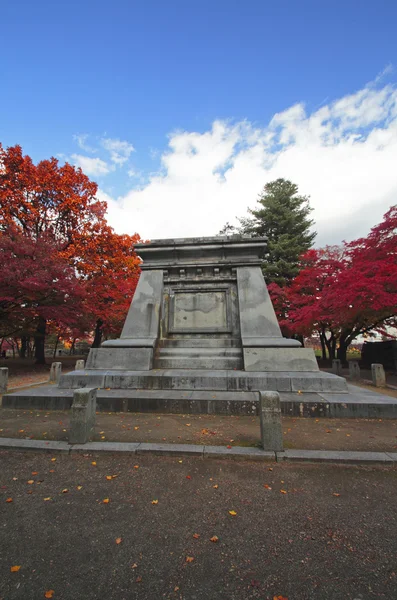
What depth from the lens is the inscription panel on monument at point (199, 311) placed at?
8.96 meters

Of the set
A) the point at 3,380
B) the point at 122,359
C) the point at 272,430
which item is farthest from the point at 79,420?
the point at 3,380

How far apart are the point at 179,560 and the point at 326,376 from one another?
19.5 feet

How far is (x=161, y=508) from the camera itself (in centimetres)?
291

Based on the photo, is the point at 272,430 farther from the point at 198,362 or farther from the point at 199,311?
the point at 199,311

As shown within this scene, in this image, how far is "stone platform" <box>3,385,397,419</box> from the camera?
5.96 metres

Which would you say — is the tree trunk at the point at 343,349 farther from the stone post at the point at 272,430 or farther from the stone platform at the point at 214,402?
the stone post at the point at 272,430

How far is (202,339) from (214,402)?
277 cm

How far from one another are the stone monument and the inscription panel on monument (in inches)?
1.3

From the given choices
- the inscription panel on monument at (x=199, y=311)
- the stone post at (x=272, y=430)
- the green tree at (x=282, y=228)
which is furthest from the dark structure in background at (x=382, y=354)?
the stone post at (x=272, y=430)

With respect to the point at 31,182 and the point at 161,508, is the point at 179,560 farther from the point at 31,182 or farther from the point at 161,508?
the point at 31,182

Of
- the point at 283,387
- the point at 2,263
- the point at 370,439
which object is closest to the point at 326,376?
the point at 283,387

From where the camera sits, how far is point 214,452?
4.07 meters

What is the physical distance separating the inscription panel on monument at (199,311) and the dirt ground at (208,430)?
131 inches

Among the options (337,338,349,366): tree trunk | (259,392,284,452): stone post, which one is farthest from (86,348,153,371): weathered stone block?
(337,338,349,366): tree trunk
